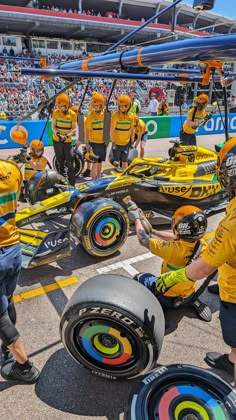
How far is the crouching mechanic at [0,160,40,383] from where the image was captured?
2156mm

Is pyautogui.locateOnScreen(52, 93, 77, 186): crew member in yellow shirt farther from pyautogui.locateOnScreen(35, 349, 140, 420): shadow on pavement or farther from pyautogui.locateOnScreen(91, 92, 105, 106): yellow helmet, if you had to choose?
pyautogui.locateOnScreen(35, 349, 140, 420): shadow on pavement

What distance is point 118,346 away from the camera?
231 cm

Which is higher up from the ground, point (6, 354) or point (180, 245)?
point (180, 245)

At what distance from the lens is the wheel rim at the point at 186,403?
1.89 metres

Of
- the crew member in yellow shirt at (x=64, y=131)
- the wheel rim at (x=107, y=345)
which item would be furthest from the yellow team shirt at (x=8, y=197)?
the crew member in yellow shirt at (x=64, y=131)

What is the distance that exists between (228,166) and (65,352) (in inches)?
81.6

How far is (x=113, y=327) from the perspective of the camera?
2215mm

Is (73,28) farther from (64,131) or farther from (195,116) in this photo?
(64,131)

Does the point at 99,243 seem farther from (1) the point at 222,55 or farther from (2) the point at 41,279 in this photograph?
(1) the point at 222,55

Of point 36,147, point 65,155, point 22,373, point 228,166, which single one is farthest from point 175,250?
point 65,155

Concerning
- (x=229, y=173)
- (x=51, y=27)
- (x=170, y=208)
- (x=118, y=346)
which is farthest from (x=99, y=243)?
(x=51, y=27)

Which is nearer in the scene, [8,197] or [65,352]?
[8,197]

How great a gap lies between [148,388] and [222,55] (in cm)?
264

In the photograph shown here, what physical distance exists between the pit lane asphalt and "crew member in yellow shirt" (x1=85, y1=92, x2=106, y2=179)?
3231 millimetres
